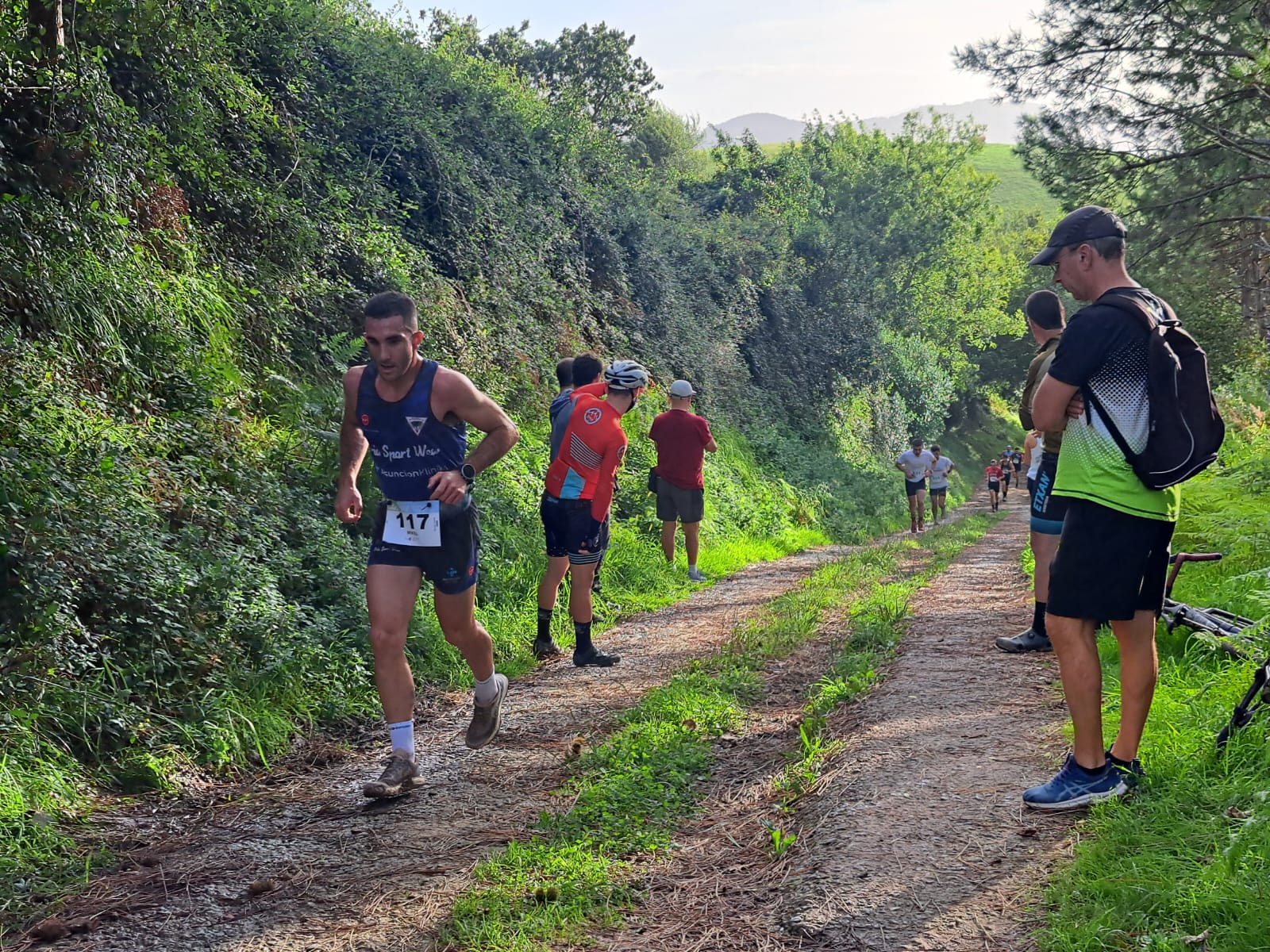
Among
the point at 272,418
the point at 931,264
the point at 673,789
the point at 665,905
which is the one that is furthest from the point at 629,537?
the point at 931,264

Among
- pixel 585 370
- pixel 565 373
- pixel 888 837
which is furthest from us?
pixel 565 373

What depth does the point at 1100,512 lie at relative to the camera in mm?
3682

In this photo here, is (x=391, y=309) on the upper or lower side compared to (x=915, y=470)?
upper

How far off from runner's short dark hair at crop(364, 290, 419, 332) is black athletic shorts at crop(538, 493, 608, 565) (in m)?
2.95

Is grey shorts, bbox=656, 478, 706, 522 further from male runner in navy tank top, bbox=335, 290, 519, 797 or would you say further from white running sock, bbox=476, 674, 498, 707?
male runner in navy tank top, bbox=335, 290, 519, 797

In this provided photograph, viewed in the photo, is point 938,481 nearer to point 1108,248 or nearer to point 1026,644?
point 1026,644

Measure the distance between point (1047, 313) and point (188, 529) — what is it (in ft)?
17.7

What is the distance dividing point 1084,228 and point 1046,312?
2787mm

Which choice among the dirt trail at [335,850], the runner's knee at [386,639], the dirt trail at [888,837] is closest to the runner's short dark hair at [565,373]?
the dirt trail at [335,850]

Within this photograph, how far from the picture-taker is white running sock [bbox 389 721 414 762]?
4688 millimetres

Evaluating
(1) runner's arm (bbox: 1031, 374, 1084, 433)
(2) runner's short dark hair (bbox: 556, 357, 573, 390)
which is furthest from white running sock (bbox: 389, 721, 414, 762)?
(2) runner's short dark hair (bbox: 556, 357, 573, 390)

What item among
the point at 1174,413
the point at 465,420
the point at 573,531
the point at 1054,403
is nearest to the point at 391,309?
the point at 465,420

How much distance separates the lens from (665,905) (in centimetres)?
348

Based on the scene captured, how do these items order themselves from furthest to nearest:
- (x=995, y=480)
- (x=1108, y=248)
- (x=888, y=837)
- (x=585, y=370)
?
(x=995, y=480) < (x=585, y=370) < (x=1108, y=248) < (x=888, y=837)
